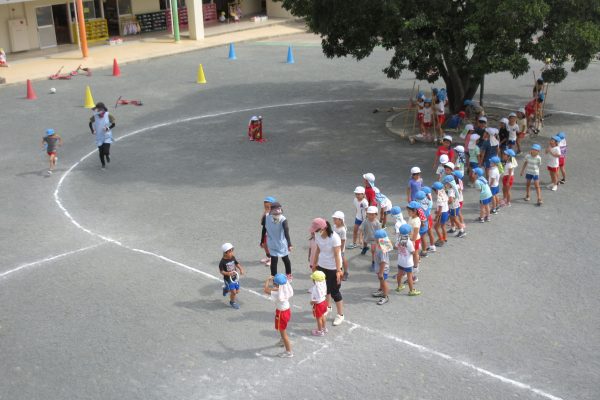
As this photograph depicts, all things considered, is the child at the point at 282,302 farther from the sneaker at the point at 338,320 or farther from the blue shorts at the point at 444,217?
the blue shorts at the point at 444,217

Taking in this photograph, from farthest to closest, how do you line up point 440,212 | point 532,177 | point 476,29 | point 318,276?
point 476,29 → point 532,177 → point 440,212 → point 318,276

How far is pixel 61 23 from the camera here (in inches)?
1374

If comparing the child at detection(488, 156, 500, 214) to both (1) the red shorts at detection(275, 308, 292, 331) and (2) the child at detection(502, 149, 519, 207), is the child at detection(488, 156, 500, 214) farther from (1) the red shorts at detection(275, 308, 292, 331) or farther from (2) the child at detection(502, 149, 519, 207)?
(1) the red shorts at detection(275, 308, 292, 331)

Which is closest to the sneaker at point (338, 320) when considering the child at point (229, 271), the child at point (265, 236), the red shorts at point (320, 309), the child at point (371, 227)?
the red shorts at point (320, 309)

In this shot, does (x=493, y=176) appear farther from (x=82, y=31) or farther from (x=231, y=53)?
(x=82, y=31)

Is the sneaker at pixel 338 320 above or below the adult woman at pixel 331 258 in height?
below

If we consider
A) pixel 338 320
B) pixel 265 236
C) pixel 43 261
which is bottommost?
pixel 338 320

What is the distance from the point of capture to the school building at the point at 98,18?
1272 inches

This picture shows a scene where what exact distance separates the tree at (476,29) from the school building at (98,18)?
17339mm

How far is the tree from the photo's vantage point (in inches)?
685

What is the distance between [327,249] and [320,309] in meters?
1.04

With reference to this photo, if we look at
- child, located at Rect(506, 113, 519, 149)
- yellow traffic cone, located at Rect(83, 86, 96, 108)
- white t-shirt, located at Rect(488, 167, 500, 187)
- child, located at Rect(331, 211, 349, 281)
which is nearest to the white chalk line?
child, located at Rect(331, 211, 349, 281)

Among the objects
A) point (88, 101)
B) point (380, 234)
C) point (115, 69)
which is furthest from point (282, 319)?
point (115, 69)

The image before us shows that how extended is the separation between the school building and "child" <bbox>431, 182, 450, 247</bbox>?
74.5 ft
